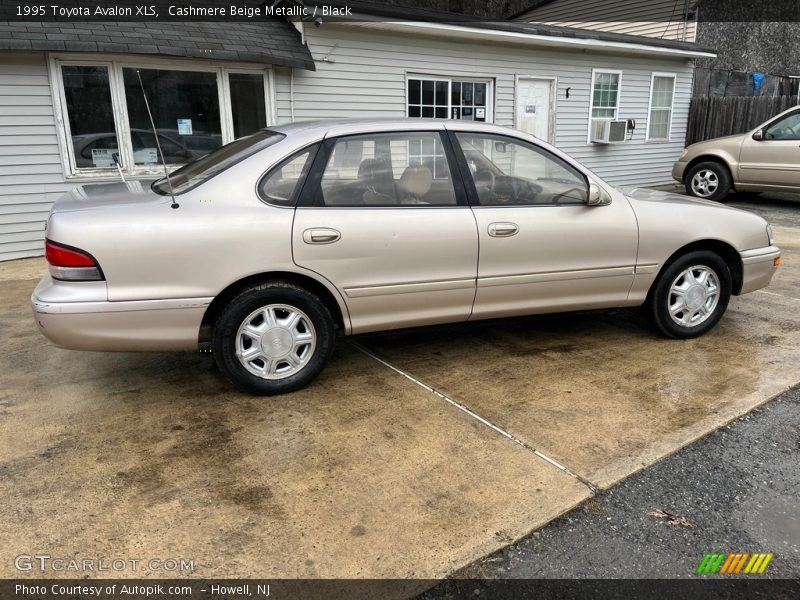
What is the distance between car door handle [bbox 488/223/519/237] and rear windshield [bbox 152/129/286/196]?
142cm

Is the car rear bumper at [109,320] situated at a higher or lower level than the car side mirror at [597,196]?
lower

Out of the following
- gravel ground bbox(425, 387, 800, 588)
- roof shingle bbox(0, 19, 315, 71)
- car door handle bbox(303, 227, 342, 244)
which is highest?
roof shingle bbox(0, 19, 315, 71)

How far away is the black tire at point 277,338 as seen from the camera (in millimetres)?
3508

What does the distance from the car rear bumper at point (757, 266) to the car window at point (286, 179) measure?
3266 millimetres

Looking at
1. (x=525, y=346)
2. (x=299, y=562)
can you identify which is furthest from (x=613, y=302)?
(x=299, y=562)

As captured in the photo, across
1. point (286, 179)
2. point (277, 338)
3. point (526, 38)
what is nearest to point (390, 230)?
point (286, 179)

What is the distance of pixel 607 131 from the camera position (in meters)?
12.4

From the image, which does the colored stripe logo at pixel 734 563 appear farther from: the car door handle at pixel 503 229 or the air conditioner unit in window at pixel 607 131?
the air conditioner unit in window at pixel 607 131

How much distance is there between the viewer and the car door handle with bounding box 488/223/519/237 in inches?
155

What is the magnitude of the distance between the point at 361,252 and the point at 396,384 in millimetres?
892

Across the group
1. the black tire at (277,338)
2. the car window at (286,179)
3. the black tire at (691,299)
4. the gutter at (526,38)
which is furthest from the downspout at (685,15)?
the black tire at (277,338)

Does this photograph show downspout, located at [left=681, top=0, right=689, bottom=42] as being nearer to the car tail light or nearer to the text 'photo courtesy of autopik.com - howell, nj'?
the text 'photo courtesy of autopik.com - howell, nj'

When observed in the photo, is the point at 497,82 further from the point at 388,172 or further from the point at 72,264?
the point at 72,264

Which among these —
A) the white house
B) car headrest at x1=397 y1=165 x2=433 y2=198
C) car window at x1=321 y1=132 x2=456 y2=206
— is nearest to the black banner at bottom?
car window at x1=321 y1=132 x2=456 y2=206
